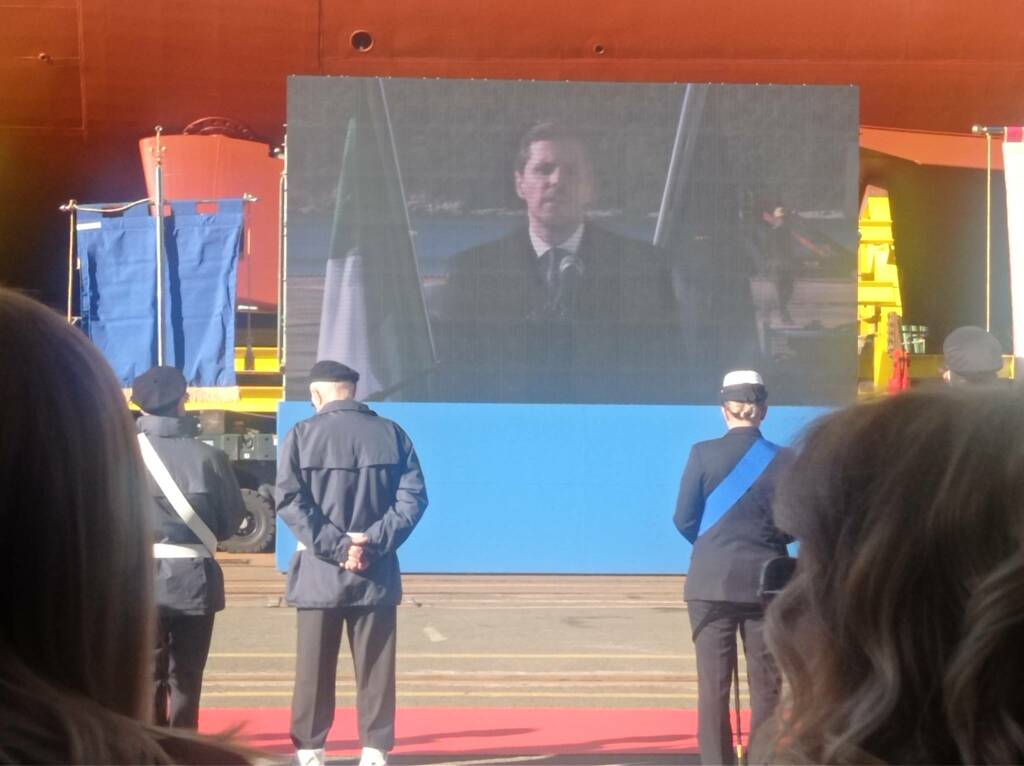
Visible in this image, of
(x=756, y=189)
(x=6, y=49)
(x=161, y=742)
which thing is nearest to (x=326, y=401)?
(x=161, y=742)

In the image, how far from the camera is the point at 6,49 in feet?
52.2

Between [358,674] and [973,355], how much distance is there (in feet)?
9.28

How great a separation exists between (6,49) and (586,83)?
756 centimetres

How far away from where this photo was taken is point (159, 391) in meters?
5.09

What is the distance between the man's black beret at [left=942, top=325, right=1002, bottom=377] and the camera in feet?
16.9

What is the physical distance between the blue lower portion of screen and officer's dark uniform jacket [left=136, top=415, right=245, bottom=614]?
26.4 feet

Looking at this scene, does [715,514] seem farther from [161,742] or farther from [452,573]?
[452,573]

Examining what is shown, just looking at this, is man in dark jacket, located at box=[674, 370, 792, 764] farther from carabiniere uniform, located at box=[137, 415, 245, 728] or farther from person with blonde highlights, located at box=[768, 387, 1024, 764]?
person with blonde highlights, located at box=[768, 387, 1024, 764]

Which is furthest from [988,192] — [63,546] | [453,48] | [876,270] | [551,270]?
[63,546]

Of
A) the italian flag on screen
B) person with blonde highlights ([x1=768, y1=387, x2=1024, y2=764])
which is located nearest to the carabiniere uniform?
person with blonde highlights ([x1=768, y1=387, x2=1024, y2=764])

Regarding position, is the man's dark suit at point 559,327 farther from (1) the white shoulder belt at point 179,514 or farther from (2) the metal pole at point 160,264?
(1) the white shoulder belt at point 179,514

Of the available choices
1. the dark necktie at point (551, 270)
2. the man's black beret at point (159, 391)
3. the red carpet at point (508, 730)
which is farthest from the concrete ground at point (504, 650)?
the dark necktie at point (551, 270)

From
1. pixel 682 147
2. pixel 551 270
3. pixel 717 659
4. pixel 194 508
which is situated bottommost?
pixel 717 659

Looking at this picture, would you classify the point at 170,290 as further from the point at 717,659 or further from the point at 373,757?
the point at 717,659
